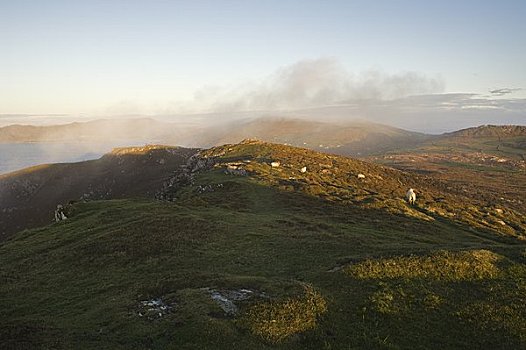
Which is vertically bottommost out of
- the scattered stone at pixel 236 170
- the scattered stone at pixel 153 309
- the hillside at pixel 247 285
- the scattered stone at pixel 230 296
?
the scattered stone at pixel 236 170

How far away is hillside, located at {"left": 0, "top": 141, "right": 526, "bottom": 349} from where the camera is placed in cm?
2220

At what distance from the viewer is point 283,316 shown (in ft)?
77.3

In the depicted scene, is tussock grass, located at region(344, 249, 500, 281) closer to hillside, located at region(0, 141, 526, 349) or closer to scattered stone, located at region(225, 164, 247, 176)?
hillside, located at region(0, 141, 526, 349)

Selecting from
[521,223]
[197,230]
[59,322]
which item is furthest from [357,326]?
[521,223]

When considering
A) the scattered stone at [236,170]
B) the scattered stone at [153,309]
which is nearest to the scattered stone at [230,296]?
the scattered stone at [153,309]

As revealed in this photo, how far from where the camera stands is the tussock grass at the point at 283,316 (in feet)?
72.6

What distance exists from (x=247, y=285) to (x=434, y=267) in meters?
15.1

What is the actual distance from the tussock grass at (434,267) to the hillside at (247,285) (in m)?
0.11

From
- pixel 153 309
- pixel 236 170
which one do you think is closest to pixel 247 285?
pixel 153 309

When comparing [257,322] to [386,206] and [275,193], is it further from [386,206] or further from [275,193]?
[386,206]

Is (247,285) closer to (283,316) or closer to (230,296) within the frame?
(230,296)

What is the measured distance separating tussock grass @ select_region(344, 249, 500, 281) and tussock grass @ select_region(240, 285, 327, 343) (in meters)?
6.53

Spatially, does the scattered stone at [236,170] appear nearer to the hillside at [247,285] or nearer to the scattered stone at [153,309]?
the hillside at [247,285]

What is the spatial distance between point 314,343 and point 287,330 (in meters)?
1.66
